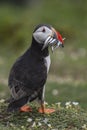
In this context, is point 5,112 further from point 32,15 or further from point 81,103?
point 32,15

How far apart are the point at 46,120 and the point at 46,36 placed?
3.91ft

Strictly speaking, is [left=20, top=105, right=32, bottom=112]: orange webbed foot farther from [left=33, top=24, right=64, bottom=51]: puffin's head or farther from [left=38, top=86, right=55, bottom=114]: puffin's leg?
[left=33, top=24, right=64, bottom=51]: puffin's head

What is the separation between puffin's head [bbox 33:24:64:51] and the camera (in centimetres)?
906

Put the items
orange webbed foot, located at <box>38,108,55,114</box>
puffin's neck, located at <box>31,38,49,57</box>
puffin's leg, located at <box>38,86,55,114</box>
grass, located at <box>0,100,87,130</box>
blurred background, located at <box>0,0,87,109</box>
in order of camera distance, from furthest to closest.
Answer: blurred background, located at <box>0,0,87,109</box> < orange webbed foot, located at <box>38,108,55,114</box> < puffin's leg, located at <box>38,86,55,114</box> < puffin's neck, located at <box>31,38,49,57</box> < grass, located at <box>0,100,87,130</box>

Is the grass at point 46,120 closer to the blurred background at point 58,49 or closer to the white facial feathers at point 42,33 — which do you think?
the white facial feathers at point 42,33

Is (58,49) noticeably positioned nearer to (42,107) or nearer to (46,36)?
(42,107)

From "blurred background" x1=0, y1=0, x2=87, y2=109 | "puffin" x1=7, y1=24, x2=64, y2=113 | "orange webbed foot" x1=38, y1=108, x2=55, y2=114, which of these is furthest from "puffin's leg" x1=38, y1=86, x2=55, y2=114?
"blurred background" x1=0, y1=0, x2=87, y2=109

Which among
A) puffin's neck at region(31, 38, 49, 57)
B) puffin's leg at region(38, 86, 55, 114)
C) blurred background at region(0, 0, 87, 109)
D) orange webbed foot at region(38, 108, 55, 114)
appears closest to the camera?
puffin's neck at region(31, 38, 49, 57)

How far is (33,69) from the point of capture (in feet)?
29.8

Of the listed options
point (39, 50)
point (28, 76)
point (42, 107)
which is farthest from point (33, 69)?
point (42, 107)

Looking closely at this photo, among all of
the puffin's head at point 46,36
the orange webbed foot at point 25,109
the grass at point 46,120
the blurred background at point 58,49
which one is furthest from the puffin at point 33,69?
the blurred background at point 58,49

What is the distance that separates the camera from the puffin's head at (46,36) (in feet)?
29.7

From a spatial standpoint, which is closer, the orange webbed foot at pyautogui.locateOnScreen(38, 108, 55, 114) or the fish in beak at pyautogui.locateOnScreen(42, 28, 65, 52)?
the fish in beak at pyautogui.locateOnScreen(42, 28, 65, 52)

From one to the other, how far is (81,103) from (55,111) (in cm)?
382
